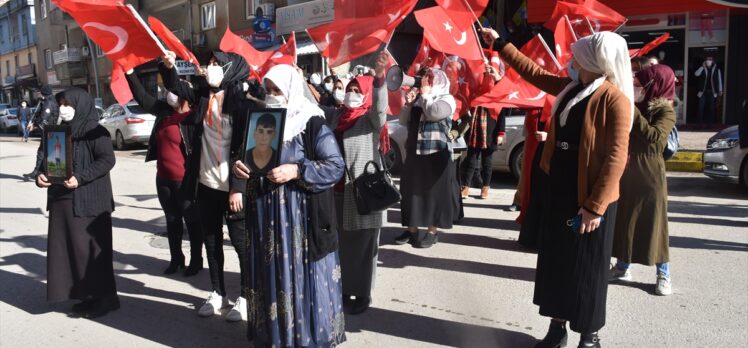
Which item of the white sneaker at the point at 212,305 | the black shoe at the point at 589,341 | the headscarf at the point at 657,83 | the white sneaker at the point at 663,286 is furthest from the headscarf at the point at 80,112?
the white sneaker at the point at 663,286

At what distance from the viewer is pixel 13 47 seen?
167ft

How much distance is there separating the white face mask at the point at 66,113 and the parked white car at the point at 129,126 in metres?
13.7

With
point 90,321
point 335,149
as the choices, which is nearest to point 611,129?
point 335,149

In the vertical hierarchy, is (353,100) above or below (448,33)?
below

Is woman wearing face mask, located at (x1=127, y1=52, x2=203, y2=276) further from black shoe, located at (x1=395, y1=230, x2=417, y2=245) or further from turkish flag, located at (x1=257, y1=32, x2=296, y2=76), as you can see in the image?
black shoe, located at (x1=395, y1=230, x2=417, y2=245)

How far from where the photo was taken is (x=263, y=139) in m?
3.20

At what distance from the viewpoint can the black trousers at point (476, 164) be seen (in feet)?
27.8

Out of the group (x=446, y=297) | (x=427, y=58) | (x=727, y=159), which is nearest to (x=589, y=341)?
(x=446, y=297)

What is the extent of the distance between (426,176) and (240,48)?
91.8 inches

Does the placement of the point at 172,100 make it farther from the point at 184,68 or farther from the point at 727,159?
the point at 727,159

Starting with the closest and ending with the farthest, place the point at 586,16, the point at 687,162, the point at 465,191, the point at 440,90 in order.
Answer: the point at 440,90 < the point at 586,16 < the point at 465,191 < the point at 687,162

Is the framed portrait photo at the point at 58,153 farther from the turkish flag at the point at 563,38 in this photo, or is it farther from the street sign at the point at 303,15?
the street sign at the point at 303,15

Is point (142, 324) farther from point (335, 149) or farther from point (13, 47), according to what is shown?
point (13, 47)

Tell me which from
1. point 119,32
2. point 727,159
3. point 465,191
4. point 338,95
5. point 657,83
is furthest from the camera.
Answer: point 465,191
